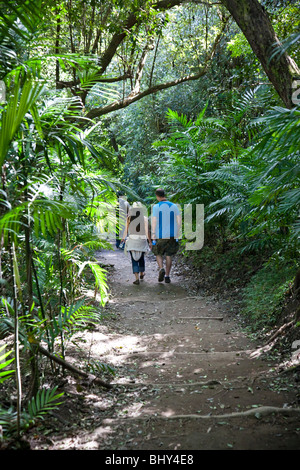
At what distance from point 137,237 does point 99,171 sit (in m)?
1.90

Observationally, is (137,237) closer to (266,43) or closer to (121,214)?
(121,214)

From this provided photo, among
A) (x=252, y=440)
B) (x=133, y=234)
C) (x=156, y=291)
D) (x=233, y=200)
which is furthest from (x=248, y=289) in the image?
(x=252, y=440)

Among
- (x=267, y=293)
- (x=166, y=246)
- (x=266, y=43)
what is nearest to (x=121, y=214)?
(x=166, y=246)

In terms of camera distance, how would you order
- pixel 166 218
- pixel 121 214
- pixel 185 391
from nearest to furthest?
1. pixel 185 391
2. pixel 121 214
3. pixel 166 218

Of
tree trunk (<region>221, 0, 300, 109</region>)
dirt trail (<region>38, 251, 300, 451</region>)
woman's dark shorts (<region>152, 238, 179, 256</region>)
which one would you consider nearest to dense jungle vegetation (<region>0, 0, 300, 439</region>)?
tree trunk (<region>221, 0, 300, 109</region>)

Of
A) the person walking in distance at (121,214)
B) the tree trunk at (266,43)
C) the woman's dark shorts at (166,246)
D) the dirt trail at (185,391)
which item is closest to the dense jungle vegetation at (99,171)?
the tree trunk at (266,43)

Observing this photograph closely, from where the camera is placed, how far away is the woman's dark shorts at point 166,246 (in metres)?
8.21

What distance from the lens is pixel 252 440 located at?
2607mm

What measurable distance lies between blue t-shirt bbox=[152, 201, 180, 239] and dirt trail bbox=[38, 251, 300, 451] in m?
2.10

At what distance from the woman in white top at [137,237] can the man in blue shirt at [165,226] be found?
20 cm

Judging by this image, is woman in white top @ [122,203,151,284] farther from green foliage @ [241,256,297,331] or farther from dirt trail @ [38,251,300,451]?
green foliage @ [241,256,297,331]

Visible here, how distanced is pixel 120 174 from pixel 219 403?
16270 mm

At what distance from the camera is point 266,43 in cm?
459
